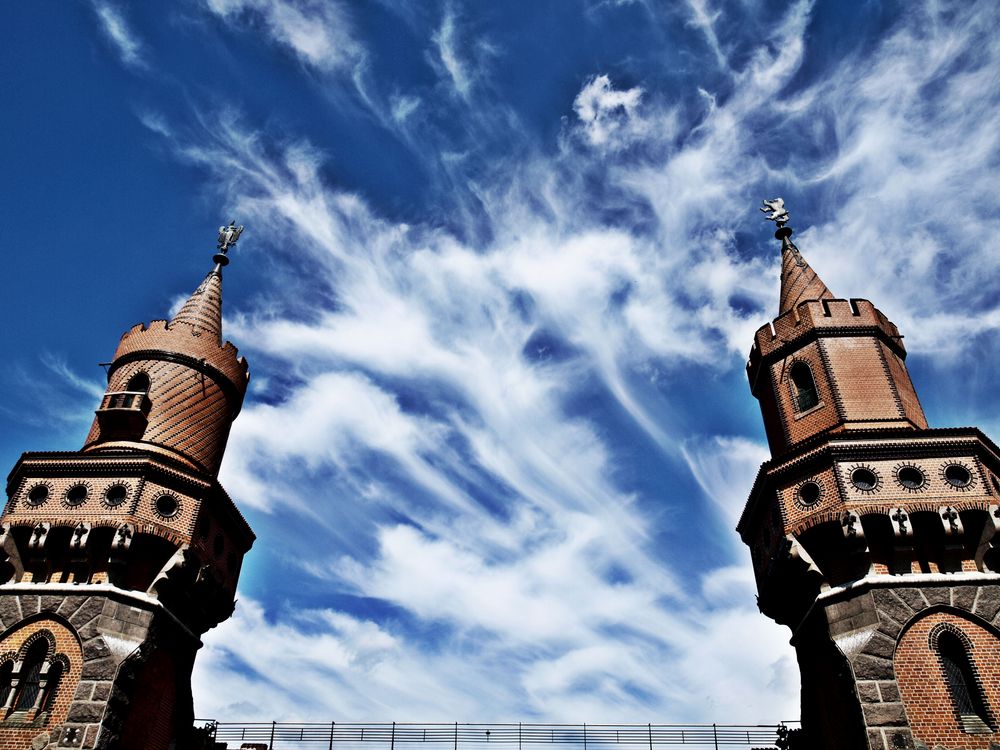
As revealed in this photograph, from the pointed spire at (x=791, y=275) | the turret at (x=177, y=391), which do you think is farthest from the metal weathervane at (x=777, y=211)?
the turret at (x=177, y=391)

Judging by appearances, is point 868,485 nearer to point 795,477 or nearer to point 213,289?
point 795,477

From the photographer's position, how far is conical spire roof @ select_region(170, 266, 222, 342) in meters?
27.0

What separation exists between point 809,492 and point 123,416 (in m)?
18.4

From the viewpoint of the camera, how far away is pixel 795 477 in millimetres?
20781

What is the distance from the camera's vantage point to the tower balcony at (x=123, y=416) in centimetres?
2319

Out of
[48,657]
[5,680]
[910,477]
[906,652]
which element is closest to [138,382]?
[48,657]

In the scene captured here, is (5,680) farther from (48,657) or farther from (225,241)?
(225,241)

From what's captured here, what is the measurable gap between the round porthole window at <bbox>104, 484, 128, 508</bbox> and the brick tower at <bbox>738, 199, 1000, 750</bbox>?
16409mm

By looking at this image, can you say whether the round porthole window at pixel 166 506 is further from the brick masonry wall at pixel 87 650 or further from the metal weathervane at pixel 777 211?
the metal weathervane at pixel 777 211

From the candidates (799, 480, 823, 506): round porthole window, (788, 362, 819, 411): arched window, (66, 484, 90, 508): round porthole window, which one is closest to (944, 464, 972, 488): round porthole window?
(799, 480, 823, 506): round porthole window

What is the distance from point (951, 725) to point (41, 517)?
21114mm

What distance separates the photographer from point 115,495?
68.9 ft

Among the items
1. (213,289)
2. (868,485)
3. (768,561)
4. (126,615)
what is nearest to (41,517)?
(126,615)

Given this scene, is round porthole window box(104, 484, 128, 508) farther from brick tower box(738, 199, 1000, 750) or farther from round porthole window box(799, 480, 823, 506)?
round porthole window box(799, 480, 823, 506)
